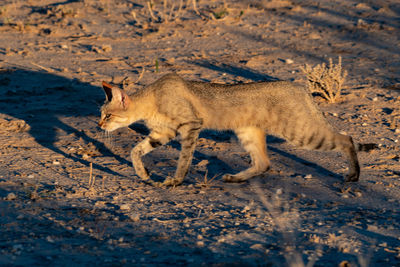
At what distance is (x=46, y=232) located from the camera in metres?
4.46

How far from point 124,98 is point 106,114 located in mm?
312

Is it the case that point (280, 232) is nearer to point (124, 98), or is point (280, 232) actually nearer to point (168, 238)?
point (168, 238)

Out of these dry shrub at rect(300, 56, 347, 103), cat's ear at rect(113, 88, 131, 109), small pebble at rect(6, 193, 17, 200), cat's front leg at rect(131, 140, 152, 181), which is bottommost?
small pebble at rect(6, 193, 17, 200)

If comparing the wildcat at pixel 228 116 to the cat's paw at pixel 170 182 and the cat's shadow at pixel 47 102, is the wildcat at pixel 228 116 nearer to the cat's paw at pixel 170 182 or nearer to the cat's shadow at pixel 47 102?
the cat's paw at pixel 170 182

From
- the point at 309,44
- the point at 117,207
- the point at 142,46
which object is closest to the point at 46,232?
the point at 117,207

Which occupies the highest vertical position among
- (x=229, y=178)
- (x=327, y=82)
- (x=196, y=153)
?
(x=327, y=82)

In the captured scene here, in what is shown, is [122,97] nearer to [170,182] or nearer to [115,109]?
[115,109]

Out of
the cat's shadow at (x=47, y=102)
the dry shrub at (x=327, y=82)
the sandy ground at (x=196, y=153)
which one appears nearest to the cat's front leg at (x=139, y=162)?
the sandy ground at (x=196, y=153)

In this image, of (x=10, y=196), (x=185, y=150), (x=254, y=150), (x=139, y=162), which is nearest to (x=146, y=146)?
(x=139, y=162)

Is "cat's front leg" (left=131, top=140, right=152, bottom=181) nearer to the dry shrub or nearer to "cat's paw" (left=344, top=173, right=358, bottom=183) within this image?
"cat's paw" (left=344, top=173, right=358, bottom=183)

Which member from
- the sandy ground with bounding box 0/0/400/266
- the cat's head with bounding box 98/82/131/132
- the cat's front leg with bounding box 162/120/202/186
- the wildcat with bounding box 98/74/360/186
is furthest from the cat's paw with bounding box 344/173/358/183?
the cat's head with bounding box 98/82/131/132

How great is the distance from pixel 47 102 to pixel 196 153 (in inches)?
116

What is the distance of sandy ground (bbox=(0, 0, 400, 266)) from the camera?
4.32 meters

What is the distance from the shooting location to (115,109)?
20.0ft
